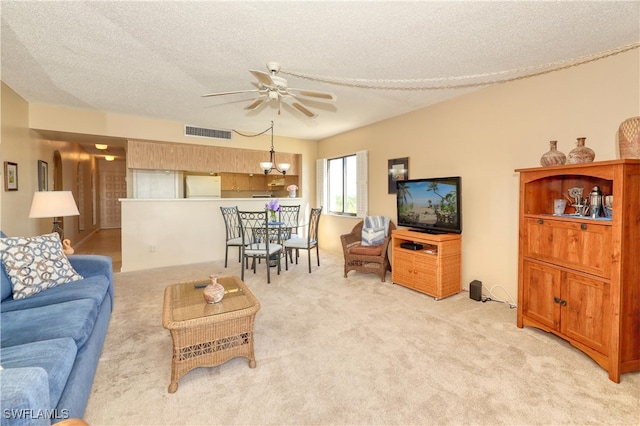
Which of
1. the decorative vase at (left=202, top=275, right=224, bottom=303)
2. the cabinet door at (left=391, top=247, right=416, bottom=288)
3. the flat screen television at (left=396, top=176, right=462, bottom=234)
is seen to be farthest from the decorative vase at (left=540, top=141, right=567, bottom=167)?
the decorative vase at (left=202, top=275, right=224, bottom=303)

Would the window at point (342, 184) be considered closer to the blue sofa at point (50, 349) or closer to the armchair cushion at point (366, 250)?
the armchair cushion at point (366, 250)

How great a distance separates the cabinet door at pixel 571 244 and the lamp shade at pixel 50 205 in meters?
4.55

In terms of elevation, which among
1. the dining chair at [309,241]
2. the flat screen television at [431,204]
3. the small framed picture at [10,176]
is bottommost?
the dining chair at [309,241]

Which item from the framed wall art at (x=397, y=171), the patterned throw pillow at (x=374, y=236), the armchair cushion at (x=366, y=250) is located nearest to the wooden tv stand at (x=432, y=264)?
the armchair cushion at (x=366, y=250)

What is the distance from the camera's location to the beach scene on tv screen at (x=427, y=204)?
372cm

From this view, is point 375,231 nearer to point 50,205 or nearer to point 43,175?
point 50,205

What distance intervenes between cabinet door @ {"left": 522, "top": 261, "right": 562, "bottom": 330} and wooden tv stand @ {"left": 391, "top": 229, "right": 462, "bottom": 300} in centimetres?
93

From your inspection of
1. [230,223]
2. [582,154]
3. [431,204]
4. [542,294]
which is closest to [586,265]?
[542,294]

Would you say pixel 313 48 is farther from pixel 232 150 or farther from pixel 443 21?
pixel 232 150

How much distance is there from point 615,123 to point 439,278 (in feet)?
7.06

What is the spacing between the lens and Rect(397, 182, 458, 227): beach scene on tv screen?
372 cm

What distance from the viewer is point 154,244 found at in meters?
5.14

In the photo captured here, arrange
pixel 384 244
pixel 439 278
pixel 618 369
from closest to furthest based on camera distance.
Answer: pixel 618 369, pixel 439 278, pixel 384 244

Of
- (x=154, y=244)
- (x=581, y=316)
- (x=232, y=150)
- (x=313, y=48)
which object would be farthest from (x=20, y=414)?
(x=232, y=150)
